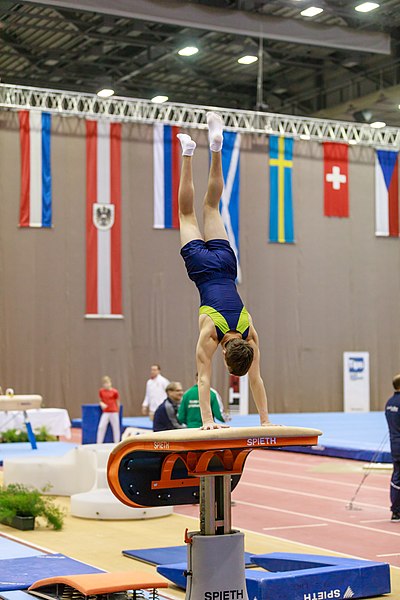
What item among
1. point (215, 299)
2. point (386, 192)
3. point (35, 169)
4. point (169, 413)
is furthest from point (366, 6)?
point (215, 299)

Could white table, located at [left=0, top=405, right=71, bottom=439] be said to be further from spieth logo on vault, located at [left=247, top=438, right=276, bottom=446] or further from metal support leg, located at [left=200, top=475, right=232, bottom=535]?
spieth logo on vault, located at [left=247, top=438, right=276, bottom=446]

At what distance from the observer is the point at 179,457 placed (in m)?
5.75

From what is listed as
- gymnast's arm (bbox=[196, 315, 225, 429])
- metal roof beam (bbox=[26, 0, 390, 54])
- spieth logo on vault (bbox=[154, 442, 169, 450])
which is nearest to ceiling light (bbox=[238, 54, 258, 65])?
metal roof beam (bbox=[26, 0, 390, 54])

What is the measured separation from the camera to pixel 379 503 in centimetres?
1199

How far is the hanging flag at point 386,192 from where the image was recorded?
86.8 ft

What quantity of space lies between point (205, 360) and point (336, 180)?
20.9m

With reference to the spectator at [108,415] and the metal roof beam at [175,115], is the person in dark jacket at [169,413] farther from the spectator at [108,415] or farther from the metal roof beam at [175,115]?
the metal roof beam at [175,115]

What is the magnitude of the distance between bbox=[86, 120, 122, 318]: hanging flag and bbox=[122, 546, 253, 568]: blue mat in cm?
1437

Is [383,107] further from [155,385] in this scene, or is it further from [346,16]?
[155,385]

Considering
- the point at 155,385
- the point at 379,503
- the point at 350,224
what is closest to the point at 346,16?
the point at 350,224

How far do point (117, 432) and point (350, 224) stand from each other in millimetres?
11243

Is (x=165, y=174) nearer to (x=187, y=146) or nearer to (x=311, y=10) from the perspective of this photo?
(x=311, y=10)

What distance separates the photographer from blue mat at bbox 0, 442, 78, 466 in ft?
54.7

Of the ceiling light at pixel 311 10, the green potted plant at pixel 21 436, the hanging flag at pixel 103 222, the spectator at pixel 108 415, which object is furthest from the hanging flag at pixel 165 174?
the spectator at pixel 108 415
